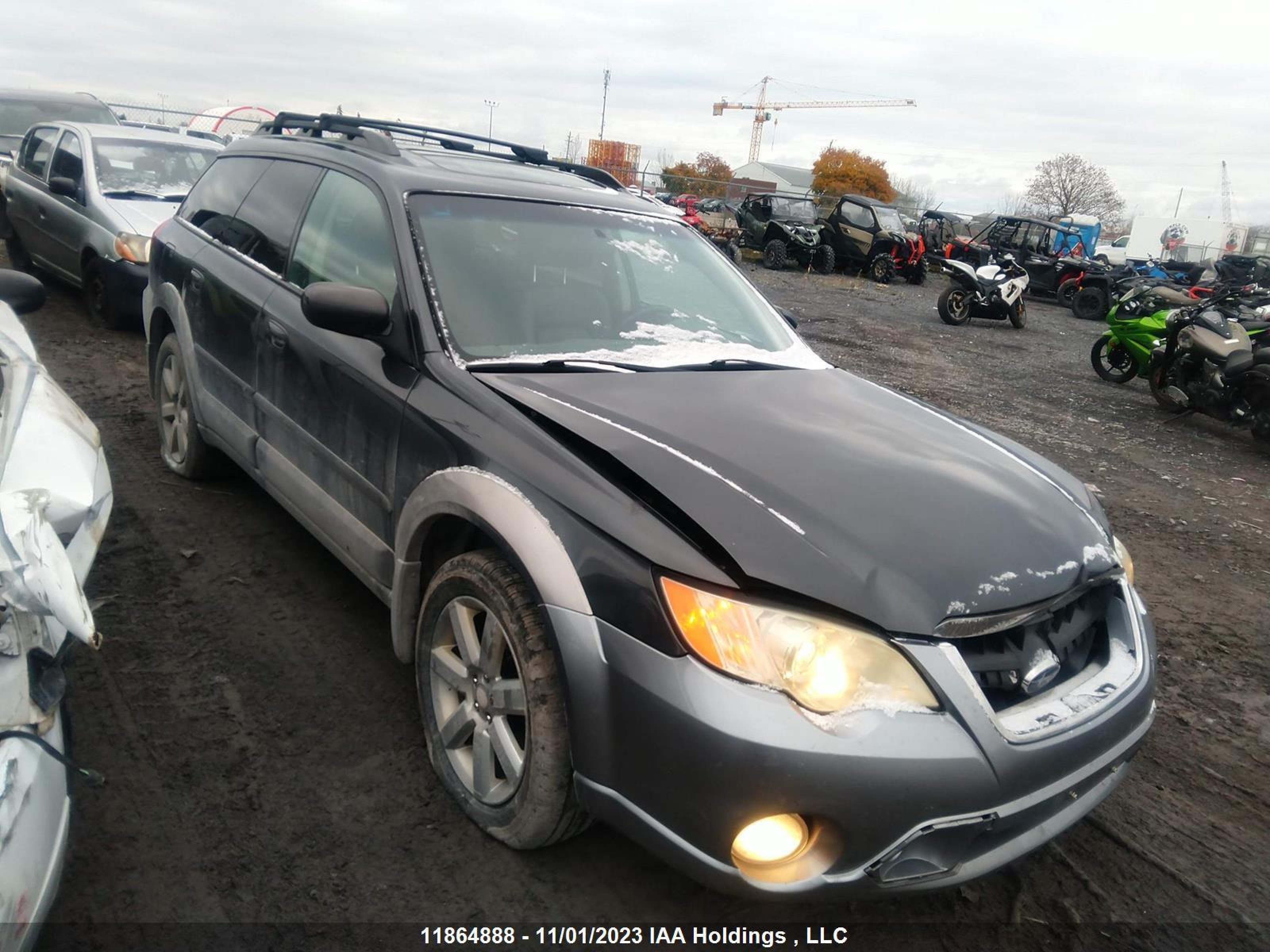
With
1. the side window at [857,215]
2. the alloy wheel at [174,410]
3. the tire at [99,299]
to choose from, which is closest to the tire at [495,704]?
the alloy wheel at [174,410]

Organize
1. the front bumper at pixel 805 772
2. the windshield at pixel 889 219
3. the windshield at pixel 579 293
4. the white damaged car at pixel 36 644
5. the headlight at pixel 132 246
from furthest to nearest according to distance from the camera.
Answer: the windshield at pixel 889 219 < the headlight at pixel 132 246 < the windshield at pixel 579 293 < the front bumper at pixel 805 772 < the white damaged car at pixel 36 644

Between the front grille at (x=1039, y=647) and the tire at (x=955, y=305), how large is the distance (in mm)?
13586

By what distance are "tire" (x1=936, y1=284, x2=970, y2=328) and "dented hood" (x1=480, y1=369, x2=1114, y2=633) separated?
13028mm

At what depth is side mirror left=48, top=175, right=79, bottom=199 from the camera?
7391mm

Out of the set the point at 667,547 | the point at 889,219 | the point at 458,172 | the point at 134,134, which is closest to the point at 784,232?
the point at 889,219

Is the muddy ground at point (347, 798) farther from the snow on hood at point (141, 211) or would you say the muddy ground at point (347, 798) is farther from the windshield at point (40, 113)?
the windshield at point (40, 113)

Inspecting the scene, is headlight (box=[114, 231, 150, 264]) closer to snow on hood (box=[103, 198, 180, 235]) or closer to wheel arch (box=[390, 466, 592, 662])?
snow on hood (box=[103, 198, 180, 235])

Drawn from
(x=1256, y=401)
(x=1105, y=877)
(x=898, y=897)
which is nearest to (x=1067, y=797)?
(x=898, y=897)

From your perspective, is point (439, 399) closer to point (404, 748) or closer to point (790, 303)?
point (404, 748)

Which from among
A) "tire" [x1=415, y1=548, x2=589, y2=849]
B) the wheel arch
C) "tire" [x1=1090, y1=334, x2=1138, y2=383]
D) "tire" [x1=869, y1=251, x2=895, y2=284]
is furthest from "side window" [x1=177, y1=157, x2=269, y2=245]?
"tire" [x1=869, y1=251, x2=895, y2=284]

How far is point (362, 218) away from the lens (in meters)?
3.08

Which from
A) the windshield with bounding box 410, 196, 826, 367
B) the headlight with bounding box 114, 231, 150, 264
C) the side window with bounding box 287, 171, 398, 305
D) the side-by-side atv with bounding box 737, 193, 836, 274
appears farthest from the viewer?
the side-by-side atv with bounding box 737, 193, 836, 274

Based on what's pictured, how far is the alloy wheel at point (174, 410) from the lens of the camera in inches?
169

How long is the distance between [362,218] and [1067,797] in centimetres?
273
